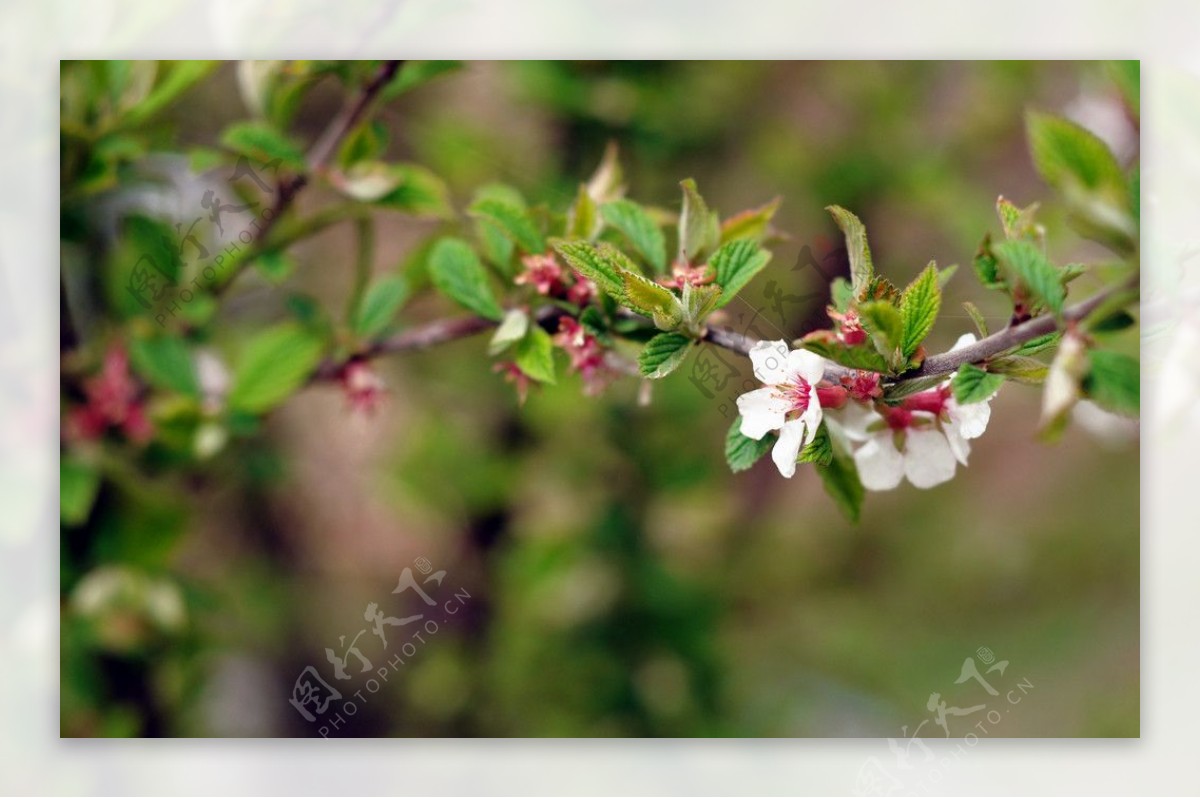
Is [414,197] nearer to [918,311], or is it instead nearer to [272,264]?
[272,264]

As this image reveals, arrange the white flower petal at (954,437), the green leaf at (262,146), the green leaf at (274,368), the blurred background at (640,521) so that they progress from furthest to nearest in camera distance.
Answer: the blurred background at (640,521)
the green leaf at (274,368)
the green leaf at (262,146)
the white flower petal at (954,437)

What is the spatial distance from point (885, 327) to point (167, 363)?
0.59m

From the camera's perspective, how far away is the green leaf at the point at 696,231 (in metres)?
0.54

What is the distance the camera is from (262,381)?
2.54ft

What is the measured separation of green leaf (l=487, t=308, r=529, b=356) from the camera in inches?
21.8

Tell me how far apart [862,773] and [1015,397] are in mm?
→ 663

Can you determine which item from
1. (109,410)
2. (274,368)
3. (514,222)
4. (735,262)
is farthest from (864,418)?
(109,410)

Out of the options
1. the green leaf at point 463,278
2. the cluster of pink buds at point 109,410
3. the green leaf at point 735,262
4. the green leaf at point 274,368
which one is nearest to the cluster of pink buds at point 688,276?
the green leaf at point 735,262

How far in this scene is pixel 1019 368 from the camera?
44 centimetres

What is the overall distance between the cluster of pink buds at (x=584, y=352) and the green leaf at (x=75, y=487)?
0.46 m

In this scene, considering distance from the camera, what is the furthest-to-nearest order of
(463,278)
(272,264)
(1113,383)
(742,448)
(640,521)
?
(640,521), (272,264), (463,278), (742,448), (1113,383)

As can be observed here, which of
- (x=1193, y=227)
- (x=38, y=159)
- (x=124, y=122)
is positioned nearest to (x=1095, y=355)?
(x=1193, y=227)

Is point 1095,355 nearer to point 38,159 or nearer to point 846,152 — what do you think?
point 38,159

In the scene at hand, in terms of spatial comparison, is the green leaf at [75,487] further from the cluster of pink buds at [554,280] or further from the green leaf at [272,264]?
the cluster of pink buds at [554,280]
